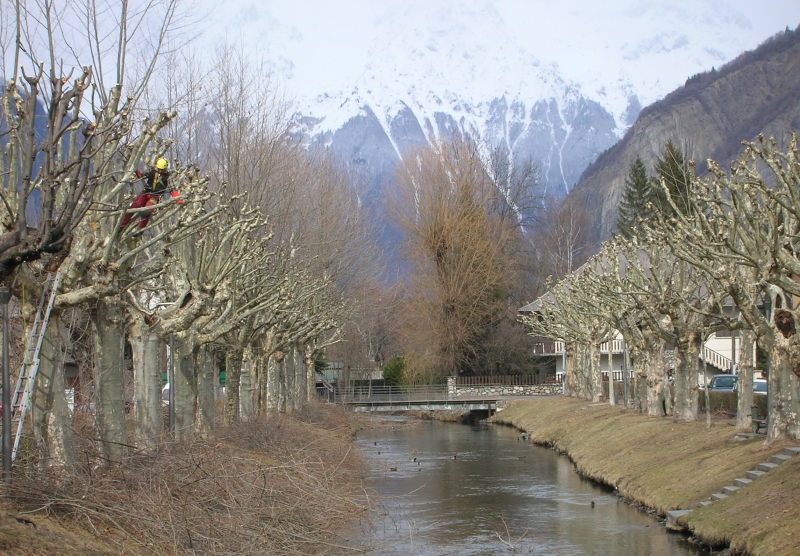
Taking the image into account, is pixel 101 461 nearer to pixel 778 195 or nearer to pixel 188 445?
pixel 188 445

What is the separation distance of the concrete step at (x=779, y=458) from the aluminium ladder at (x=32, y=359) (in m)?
13.8

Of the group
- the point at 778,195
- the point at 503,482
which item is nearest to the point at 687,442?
the point at 503,482

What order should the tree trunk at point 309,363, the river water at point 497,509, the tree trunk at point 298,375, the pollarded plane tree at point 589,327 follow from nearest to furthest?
the river water at point 497,509 → the tree trunk at point 298,375 → the pollarded plane tree at point 589,327 → the tree trunk at point 309,363

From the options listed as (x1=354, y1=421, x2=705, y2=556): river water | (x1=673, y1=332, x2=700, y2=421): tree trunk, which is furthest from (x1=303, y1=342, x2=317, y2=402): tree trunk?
(x1=673, y1=332, x2=700, y2=421): tree trunk

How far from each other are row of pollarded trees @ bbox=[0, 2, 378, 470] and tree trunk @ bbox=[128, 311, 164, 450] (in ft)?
0.09

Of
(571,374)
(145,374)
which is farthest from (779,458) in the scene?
(571,374)

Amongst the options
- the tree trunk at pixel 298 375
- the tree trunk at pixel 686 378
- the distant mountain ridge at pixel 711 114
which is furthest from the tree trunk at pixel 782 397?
the distant mountain ridge at pixel 711 114

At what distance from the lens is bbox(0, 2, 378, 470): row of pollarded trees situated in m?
10.4

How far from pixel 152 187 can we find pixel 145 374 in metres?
4.59

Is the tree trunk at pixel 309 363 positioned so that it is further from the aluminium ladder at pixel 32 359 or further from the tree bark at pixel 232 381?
the aluminium ladder at pixel 32 359

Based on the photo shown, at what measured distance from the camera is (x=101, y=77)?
15.9 meters

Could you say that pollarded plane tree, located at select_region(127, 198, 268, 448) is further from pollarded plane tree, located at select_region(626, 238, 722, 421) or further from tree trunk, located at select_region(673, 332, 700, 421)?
tree trunk, located at select_region(673, 332, 700, 421)

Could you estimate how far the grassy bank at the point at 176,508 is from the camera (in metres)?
11.2

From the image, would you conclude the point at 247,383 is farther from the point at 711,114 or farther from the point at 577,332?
the point at 711,114
